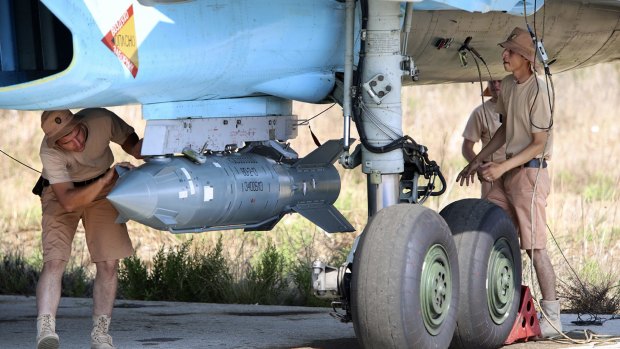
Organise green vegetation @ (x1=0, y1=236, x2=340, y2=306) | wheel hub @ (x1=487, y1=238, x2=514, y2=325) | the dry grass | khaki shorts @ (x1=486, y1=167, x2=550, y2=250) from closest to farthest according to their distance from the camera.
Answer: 1. wheel hub @ (x1=487, y1=238, x2=514, y2=325)
2. khaki shorts @ (x1=486, y1=167, x2=550, y2=250)
3. green vegetation @ (x1=0, y1=236, x2=340, y2=306)
4. the dry grass

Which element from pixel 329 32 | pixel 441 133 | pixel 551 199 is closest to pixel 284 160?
pixel 329 32

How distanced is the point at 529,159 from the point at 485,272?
96cm

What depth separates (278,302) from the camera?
11422 millimetres

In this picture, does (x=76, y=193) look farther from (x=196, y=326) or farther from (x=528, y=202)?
(x=528, y=202)

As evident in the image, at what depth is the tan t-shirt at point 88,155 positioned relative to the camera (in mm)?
8250

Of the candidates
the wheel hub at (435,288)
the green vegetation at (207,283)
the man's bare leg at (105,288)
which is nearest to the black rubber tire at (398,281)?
the wheel hub at (435,288)

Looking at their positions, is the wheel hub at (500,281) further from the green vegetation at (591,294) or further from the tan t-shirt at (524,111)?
the green vegetation at (591,294)

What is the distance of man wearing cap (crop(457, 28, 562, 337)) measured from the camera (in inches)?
352

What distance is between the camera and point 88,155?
843 cm

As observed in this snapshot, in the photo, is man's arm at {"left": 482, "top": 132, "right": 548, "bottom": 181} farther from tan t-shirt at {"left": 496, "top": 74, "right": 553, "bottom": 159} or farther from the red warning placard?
the red warning placard

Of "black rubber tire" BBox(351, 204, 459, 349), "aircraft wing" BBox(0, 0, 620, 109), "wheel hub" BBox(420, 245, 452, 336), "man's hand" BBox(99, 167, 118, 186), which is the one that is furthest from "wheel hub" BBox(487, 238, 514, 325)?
"man's hand" BBox(99, 167, 118, 186)

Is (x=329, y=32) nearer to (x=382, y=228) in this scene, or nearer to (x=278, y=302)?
(x=382, y=228)

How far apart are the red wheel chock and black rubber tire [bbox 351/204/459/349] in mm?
973

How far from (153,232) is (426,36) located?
6.34 metres
